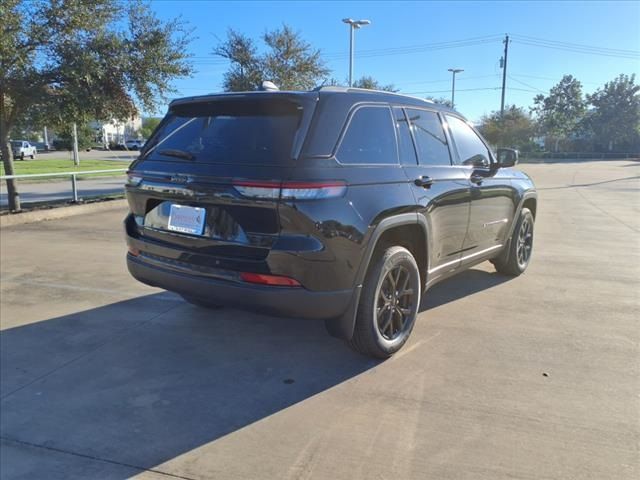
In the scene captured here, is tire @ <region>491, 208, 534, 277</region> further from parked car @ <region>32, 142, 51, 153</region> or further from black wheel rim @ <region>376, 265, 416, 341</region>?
parked car @ <region>32, 142, 51, 153</region>

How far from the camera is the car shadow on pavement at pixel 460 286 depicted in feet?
17.0

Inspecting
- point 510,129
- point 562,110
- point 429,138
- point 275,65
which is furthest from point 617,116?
point 429,138

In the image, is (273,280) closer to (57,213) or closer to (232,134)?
(232,134)

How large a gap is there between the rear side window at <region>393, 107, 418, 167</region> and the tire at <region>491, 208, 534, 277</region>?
240cm

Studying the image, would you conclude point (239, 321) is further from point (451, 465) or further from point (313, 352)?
point (451, 465)

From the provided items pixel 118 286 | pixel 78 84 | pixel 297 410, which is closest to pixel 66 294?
pixel 118 286

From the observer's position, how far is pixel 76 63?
388 inches

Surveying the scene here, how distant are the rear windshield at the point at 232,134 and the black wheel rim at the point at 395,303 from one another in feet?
3.90

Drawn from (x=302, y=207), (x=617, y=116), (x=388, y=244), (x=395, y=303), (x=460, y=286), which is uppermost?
(x=617, y=116)

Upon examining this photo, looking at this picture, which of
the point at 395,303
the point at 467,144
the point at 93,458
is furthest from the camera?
the point at 467,144

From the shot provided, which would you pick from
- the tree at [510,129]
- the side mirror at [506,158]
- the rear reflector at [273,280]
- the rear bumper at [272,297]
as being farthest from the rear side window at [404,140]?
the tree at [510,129]

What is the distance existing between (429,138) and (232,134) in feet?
5.58

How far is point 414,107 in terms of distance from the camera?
4133 millimetres

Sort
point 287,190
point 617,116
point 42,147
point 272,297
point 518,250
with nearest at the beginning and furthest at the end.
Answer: point 287,190
point 272,297
point 518,250
point 42,147
point 617,116
